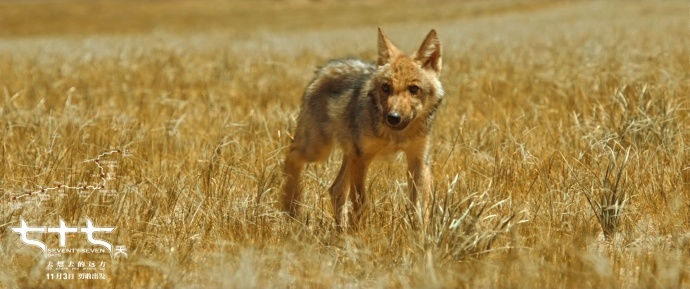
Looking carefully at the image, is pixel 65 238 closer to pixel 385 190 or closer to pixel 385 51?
pixel 385 190

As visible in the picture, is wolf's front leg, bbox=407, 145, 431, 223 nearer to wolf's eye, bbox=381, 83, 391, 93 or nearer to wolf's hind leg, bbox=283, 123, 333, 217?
wolf's eye, bbox=381, 83, 391, 93

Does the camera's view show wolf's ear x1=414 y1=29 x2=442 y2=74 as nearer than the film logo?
No

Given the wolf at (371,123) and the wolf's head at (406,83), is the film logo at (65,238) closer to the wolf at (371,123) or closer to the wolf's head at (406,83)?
the wolf at (371,123)

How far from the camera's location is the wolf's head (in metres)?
4.36

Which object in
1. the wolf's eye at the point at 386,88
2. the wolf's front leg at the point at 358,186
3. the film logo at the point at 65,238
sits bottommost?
the film logo at the point at 65,238

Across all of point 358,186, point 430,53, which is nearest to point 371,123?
point 358,186

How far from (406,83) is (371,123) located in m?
0.38

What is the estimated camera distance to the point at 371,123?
469 centimetres

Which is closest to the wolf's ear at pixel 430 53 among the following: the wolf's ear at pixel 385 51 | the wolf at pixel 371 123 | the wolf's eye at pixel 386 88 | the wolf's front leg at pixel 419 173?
the wolf at pixel 371 123

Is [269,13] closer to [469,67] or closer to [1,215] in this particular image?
[469,67]

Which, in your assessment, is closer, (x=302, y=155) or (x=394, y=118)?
(x=394, y=118)

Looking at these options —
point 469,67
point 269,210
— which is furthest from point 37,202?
point 469,67

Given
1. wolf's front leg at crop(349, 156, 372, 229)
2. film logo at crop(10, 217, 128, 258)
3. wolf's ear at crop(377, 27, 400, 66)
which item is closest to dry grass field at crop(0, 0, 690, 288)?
film logo at crop(10, 217, 128, 258)

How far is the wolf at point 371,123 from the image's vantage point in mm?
4480
